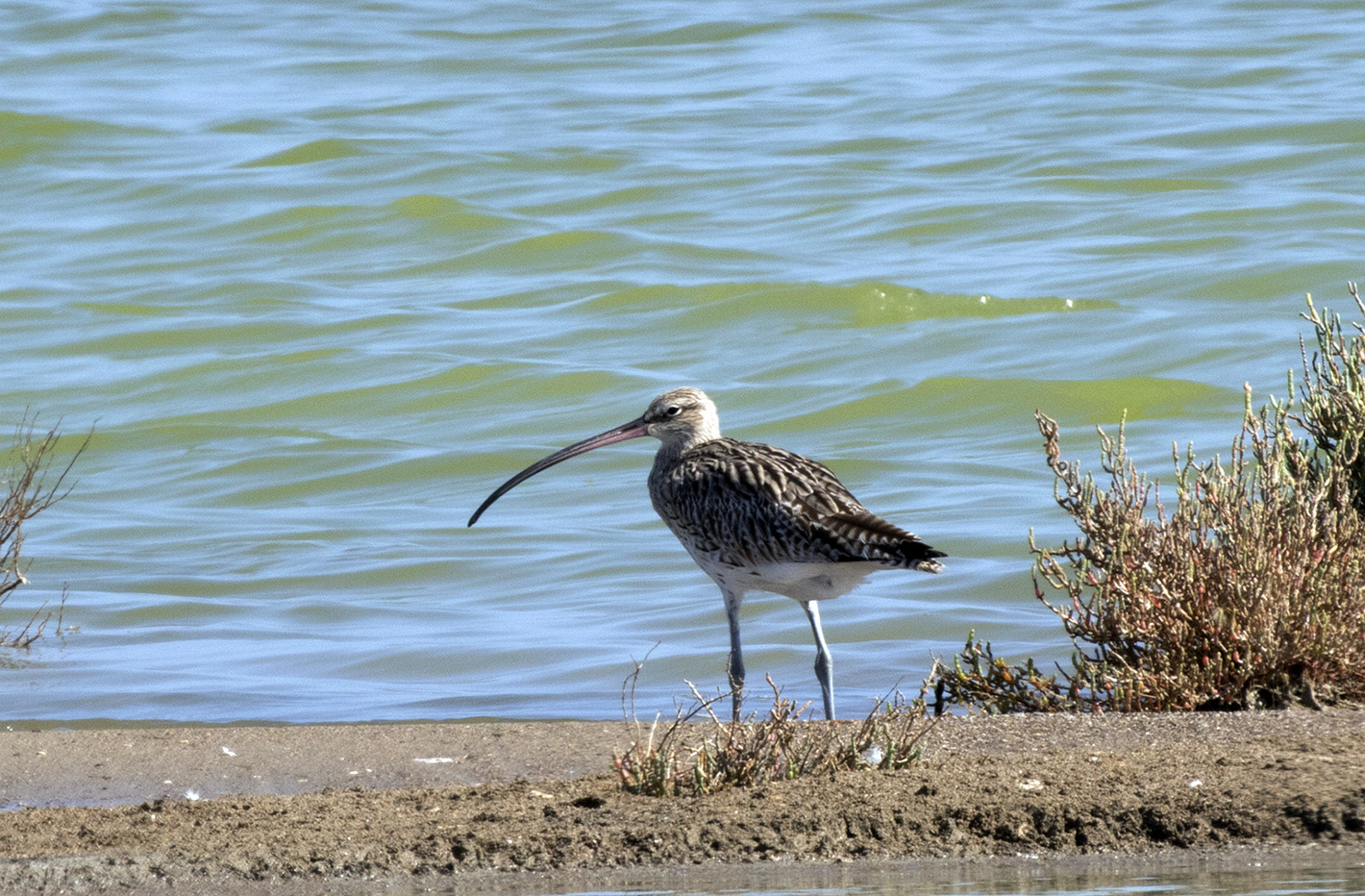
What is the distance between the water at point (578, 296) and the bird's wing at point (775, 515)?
3.54ft

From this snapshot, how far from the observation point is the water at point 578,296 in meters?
10.8

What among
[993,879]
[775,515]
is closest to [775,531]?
[775,515]

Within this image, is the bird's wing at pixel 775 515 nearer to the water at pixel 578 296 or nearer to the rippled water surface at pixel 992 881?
the water at pixel 578 296

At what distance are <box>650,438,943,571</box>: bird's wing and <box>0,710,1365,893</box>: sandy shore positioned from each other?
1139 mm

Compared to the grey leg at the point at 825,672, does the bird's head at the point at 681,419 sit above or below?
above

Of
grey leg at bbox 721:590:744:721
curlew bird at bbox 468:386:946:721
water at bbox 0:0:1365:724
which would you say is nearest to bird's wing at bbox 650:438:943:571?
curlew bird at bbox 468:386:946:721

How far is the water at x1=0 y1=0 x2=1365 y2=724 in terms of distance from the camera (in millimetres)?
10750

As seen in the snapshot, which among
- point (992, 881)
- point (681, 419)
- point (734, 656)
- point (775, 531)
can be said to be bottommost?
point (992, 881)

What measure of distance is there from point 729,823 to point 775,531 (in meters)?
2.23

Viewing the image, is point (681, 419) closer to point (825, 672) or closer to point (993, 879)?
point (825, 672)

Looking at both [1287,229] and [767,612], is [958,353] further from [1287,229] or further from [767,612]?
[767,612]

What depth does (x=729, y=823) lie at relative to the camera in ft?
18.1

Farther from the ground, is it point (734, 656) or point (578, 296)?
point (578, 296)

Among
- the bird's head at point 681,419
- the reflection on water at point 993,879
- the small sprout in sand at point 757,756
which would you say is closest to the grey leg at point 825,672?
the bird's head at point 681,419
